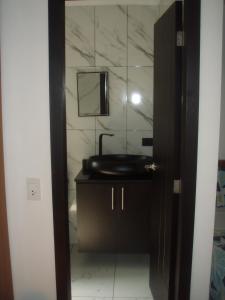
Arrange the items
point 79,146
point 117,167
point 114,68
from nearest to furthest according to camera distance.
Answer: point 117,167
point 114,68
point 79,146

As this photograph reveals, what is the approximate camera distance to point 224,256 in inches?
61.5

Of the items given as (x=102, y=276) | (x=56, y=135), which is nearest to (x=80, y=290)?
(x=102, y=276)

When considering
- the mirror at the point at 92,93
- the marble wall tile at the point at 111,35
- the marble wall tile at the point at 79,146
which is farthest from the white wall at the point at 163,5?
the marble wall tile at the point at 79,146

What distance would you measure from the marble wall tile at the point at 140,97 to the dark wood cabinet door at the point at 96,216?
73 cm

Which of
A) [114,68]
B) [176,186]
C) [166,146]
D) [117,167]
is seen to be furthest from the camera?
[114,68]

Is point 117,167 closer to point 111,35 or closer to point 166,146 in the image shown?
point 166,146

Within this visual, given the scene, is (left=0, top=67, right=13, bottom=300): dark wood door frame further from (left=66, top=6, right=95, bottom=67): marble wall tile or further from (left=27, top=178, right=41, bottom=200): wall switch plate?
(left=66, top=6, right=95, bottom=67): marble wall tile

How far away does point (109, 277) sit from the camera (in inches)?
86.4

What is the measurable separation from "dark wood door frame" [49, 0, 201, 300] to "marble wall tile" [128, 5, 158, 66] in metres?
1.24

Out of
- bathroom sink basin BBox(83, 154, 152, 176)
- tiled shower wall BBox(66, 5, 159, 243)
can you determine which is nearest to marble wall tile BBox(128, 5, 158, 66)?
tiled shower wall BBox(66, 5, 159, 243)

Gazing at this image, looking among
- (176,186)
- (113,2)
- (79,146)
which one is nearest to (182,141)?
(176,186)

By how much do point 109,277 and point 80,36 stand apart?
220 cm

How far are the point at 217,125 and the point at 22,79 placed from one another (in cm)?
99

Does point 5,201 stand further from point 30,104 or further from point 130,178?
point 130,178
